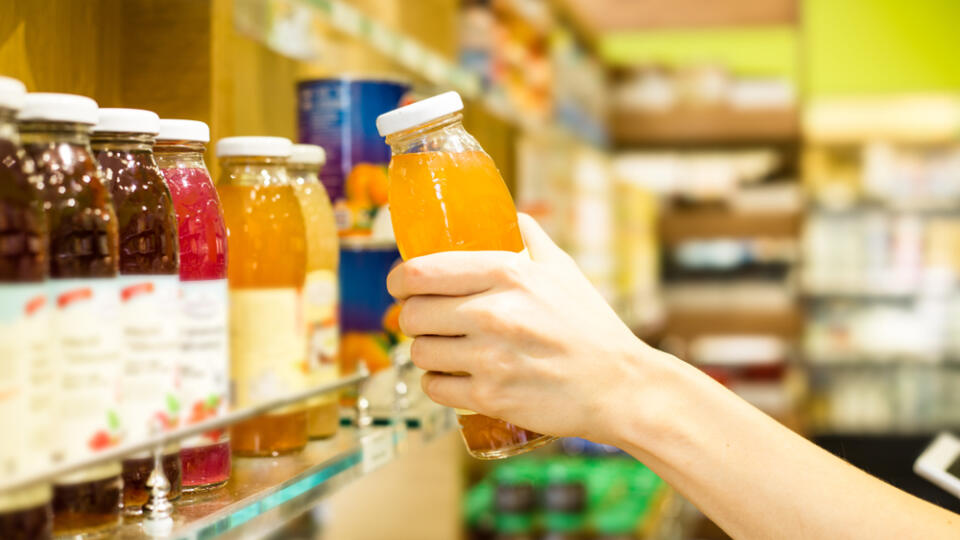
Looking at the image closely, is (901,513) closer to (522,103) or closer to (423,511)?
(423,511)

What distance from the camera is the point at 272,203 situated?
1.02 metres

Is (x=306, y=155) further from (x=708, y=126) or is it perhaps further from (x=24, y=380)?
(x=708, y=126)

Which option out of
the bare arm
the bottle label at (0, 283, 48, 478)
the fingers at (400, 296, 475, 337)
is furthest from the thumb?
the bottle label at (0, 283, 48, 478)

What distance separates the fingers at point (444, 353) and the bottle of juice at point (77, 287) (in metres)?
0.26

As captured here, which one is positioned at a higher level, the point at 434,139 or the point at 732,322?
the point at 434,139

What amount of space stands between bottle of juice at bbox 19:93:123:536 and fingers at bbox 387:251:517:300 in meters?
0.24

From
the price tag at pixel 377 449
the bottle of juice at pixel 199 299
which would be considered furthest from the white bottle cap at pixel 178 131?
the price tag at pixel 377 449

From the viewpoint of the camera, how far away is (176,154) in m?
0.91

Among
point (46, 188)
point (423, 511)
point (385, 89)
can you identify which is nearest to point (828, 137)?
point (423, 511)

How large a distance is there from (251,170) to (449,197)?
0.22 meters

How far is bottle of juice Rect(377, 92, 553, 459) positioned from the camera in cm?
93

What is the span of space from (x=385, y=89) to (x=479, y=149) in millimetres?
362

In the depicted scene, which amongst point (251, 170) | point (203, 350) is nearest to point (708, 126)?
point (251, 170)

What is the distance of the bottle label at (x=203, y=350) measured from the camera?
2.70ft
